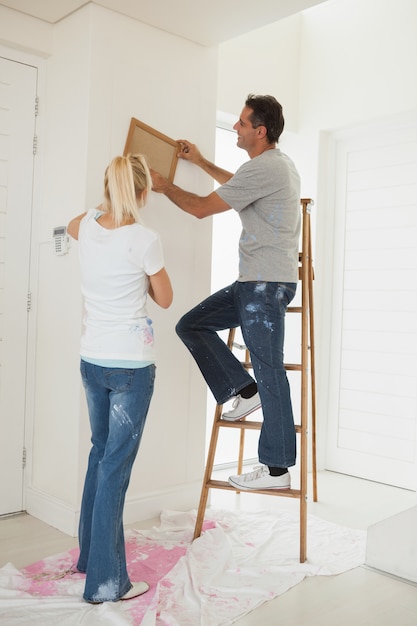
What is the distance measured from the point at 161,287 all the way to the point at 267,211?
2.44 feet

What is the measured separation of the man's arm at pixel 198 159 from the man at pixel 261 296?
1.36ft

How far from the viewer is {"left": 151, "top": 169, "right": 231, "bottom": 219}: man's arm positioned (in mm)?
2982

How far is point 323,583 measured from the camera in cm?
271

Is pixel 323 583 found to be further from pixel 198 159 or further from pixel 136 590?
pixel 198 159

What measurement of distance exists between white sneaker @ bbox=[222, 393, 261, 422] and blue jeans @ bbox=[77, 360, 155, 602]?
2.41 feet

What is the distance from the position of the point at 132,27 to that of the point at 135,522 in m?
2.48

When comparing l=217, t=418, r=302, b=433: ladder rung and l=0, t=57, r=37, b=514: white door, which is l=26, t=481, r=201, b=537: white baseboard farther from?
l=217, t=418, r=302, b=433: ladder rung

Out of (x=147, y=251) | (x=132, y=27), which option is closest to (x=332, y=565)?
(x=147, y=251)

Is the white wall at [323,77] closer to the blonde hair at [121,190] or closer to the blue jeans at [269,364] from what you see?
the blue jeans at [269,364]

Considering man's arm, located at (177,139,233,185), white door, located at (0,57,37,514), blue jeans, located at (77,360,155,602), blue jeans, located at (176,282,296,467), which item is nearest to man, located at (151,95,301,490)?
blue jeans, located at (176,282,296,467)

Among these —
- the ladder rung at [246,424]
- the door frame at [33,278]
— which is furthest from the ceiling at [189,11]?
the ladder rung at [246,424]

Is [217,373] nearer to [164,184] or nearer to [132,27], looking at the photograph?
[164,184]

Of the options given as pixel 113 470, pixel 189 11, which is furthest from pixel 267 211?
pixel 113 470

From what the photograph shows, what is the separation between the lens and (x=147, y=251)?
2307mm
